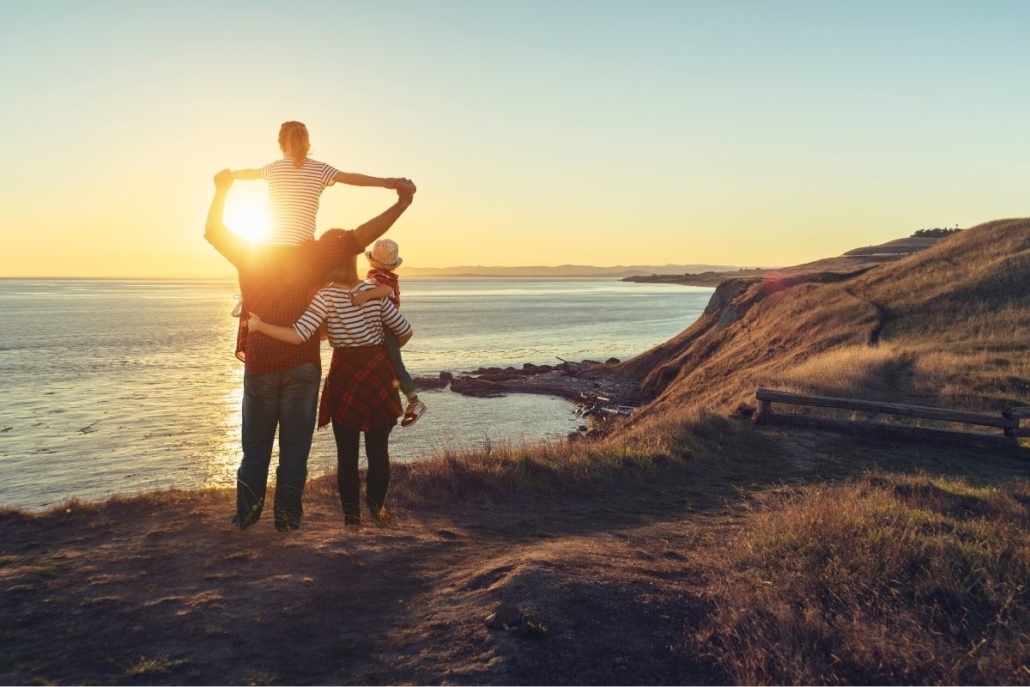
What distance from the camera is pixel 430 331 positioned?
241 feet

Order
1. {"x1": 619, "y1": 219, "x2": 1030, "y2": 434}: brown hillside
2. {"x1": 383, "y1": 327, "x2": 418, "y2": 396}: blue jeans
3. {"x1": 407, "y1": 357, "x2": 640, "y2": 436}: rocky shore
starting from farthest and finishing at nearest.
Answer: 1. {"x1": 407, "y1": 357, "x2": 640, "y2": 436}: rocky shore
2. {"x1": 619, "y1": 219, "x2": 1030, "y2": 434}: brown hillside
3. {"x1": 383, "y1": 327, "x2": 418, "y2": 396}: blue jeans

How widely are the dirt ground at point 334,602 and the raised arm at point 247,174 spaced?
10.3ft

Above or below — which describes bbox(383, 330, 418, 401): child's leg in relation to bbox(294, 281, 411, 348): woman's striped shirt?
below

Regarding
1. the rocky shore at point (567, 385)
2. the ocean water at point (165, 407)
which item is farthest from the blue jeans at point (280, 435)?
the rocky shore at point (567, 385)

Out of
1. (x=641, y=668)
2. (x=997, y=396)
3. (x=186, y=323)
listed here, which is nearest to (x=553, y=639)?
(x=641, y=668)

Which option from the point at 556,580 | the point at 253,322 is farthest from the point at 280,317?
the point at 556,580

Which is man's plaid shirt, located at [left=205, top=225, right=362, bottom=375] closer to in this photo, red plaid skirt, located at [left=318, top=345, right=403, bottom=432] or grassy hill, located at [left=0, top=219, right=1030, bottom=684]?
red plaid skirt, located at [left=318, top=345, right=403, bottom=432]

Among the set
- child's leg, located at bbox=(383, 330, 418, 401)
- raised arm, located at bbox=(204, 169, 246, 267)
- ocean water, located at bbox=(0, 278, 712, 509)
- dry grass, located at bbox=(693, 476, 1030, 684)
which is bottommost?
ocean water, located at bbox=(0, 278, 712, 509)

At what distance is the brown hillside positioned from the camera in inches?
650

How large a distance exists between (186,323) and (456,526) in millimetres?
92055

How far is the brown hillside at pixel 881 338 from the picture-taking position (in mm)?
16500

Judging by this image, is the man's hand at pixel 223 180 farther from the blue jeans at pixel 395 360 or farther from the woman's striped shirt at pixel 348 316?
the blue jeans at pixel 395 360

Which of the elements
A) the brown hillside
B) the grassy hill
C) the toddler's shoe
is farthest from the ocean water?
the brown hillside

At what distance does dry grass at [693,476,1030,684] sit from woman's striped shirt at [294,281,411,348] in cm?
352
